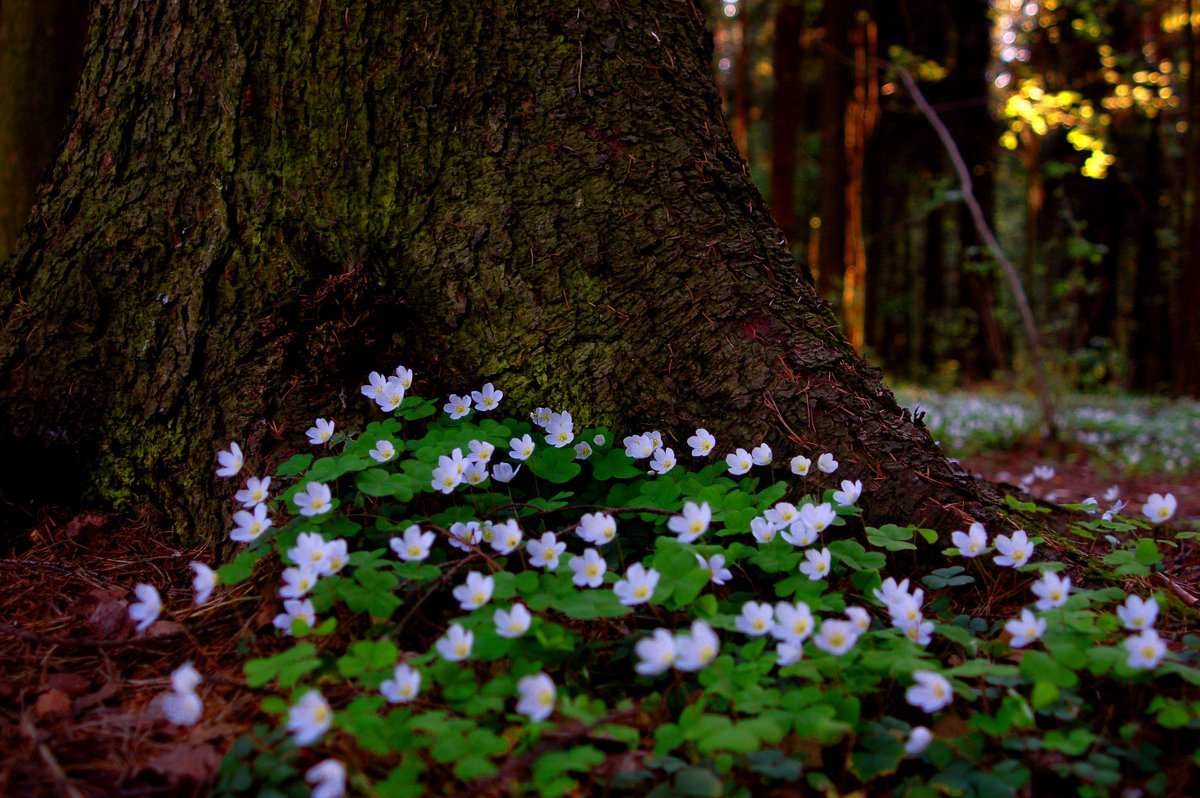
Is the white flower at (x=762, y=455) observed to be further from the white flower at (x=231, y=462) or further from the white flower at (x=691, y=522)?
the white flower at (x=231, y=462)

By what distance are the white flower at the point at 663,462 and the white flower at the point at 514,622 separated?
2.31 ft

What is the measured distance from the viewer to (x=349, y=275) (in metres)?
2.35

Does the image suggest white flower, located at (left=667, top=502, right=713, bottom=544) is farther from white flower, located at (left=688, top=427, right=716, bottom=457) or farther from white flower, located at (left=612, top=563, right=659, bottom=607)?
white flower, located at (left=688, top=427, right=716, bottom=457)

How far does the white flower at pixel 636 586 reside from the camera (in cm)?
165

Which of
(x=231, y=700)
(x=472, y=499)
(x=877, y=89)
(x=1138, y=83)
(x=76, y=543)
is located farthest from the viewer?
(x=877, y=89)

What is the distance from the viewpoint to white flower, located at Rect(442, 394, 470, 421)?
227 cm

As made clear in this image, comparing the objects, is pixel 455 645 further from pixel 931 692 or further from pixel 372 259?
pixel 372 259

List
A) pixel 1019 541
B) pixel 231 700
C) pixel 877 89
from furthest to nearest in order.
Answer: pixel 877 89 → pixel 1019 541 → pixel 231 700

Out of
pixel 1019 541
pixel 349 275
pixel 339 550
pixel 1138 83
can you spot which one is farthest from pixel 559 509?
pixel 1138 83

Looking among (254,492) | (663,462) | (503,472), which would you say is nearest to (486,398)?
(503,472)

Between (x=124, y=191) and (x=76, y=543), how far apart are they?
1.19 m

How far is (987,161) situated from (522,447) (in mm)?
15340

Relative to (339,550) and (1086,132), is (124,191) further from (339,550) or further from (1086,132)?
(1086,132)

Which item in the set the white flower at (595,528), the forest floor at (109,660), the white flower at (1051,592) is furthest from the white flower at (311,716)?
the white flower at (1051,592)
